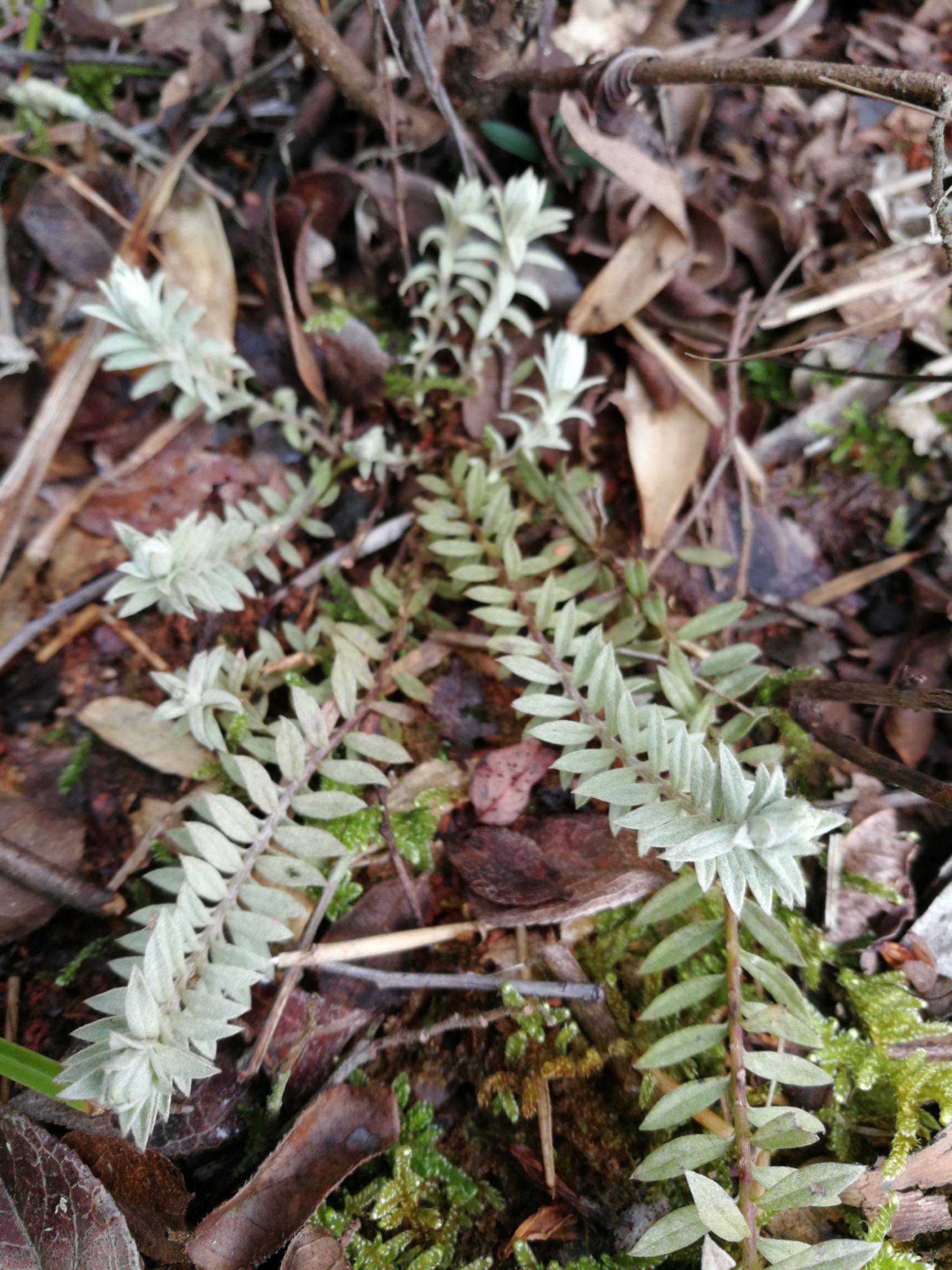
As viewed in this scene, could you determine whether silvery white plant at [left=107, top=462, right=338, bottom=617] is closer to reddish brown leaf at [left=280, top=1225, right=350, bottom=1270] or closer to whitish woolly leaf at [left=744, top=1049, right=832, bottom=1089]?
reddish brown leaf at [left=280, top=1225, right=350, bottom=1270]

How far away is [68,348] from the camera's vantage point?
3041 millimetres

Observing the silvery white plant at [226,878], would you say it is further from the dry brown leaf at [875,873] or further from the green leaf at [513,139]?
the green leaf at [513,139]

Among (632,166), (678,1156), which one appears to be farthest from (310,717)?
(632,166)

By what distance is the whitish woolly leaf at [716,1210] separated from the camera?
171 cm

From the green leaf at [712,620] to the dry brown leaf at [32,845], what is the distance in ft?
6.42

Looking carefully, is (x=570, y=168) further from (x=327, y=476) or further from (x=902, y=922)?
(x=902, y=922)

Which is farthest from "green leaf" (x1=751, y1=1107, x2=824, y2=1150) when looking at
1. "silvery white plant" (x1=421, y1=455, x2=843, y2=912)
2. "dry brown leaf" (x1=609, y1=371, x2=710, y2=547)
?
"dry brown leaf" (x1=609, y1=371, x2=710, y2=547)

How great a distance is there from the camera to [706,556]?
2.87 meters

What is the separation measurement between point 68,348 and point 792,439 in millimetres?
2782

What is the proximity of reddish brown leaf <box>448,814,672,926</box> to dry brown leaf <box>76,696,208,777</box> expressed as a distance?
0.90 metres

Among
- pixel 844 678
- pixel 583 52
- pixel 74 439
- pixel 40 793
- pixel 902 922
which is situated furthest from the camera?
pixel 583 52

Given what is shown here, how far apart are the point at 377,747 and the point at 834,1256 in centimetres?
155

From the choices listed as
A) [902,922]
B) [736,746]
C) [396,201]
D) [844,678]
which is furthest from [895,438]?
[396,201]

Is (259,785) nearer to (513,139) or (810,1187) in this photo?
(810,1187)
